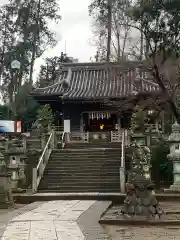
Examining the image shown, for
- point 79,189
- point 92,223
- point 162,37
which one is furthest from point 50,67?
point 92,223

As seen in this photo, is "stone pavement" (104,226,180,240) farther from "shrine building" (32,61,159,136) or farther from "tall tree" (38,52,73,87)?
"tall tree" (38,52,73,87)

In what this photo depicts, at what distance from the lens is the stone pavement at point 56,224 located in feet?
26.9

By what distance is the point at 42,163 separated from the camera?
2058 cm

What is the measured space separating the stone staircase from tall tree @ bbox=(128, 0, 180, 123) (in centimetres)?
412

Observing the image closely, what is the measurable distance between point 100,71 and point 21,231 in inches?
1102

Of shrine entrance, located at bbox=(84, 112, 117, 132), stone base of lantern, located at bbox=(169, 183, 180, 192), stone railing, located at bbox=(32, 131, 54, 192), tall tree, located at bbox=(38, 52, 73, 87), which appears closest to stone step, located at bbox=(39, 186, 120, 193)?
stone railing, located at bbox=(32, 131, 54, 192)

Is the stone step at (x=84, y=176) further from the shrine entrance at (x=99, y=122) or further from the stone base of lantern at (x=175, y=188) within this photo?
the shrine entrance at (x=99, y=122)

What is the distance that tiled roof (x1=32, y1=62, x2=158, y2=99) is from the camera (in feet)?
99.1

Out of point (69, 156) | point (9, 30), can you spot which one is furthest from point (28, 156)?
point (9, 30)

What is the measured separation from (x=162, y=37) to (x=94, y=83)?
13265 millimetres

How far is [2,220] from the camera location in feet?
34.6

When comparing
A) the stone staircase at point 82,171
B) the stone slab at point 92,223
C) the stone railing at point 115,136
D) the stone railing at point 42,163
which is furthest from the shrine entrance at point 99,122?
the stone slab at point 92,223

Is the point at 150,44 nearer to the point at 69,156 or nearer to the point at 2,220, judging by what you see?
the point at 69,156

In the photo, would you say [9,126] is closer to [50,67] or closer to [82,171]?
[82,171]
